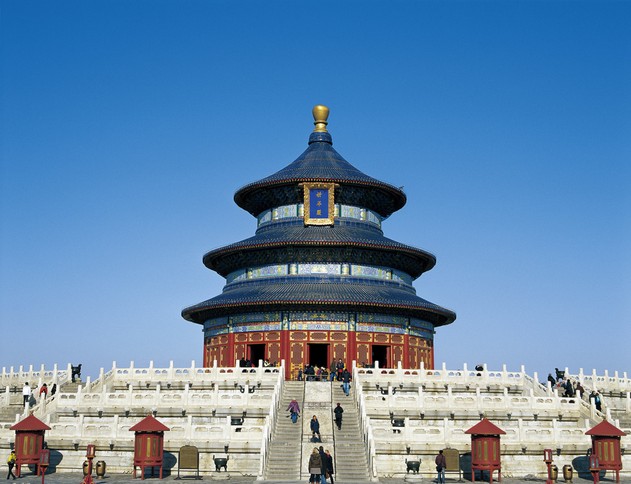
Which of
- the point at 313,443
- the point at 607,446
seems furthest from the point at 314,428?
the point at 607,446

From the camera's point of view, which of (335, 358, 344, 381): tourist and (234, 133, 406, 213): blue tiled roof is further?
(234, 133, 406, 213): blue tiled roof

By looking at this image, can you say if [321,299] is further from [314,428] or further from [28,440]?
[28,440]

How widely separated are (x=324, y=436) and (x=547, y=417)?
1027 centimetres

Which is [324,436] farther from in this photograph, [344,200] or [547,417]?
[344,200]

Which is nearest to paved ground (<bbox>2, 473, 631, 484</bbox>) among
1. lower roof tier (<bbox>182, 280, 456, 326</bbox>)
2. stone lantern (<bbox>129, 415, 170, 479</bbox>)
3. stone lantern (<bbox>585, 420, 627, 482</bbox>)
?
stone lantern (<bbox>129, 415, 170, 479</bbox>)

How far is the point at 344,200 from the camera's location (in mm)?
64688

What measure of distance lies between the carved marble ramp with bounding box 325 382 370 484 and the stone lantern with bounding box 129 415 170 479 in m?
6.53

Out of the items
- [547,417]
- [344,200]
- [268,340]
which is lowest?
[547,417]

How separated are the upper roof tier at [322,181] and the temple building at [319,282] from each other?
0.30 ft

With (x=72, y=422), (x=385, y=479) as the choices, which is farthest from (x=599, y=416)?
(x=72, y=422)

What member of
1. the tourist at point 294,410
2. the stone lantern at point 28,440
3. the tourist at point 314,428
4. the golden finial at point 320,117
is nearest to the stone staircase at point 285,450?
the tourist at point 294,410

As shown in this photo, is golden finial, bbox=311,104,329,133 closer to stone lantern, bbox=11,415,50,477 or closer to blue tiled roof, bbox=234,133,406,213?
blue tiled roof, bbox=234,133,406,213

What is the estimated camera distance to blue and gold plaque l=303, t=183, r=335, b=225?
63.0 m

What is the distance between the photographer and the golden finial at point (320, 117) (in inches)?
2847
